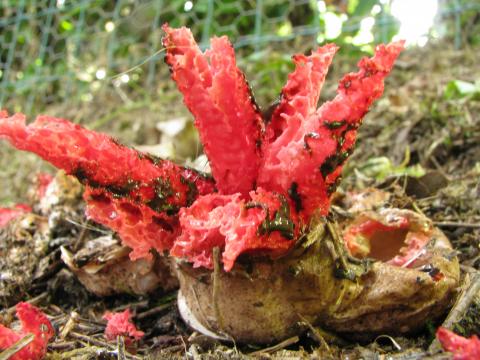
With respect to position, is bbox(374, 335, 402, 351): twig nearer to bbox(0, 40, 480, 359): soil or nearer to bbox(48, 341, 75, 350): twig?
bbox(0, 40, 480, 359): soil

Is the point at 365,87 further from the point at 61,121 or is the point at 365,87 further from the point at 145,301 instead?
the point at 145,301

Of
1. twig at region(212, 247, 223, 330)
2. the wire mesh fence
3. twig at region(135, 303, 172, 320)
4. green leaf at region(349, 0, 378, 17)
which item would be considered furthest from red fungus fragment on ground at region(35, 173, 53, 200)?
green leaf at region(349, 0, 378, 17)

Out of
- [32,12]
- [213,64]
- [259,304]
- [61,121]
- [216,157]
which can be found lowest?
[259,304]

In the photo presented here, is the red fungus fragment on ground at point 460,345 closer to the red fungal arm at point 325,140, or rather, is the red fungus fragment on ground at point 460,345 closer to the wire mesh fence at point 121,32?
the red fungal arm at point 325,140

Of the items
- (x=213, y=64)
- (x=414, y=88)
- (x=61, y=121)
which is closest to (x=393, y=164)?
(x=414, y=88)

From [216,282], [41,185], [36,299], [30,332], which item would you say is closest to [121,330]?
[30,332]

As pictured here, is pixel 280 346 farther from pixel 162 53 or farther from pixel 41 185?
pixel 162 53
